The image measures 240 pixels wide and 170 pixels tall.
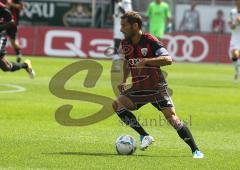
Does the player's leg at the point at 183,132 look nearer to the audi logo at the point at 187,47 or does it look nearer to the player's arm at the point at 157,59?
the player's arm at the point at 157,59

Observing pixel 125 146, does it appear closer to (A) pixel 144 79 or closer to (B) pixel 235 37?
(A) pixel 144 79

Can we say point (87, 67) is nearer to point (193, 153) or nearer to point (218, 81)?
point (218, 81)

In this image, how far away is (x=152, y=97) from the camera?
1059cm

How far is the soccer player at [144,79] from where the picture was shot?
1036 centimetres

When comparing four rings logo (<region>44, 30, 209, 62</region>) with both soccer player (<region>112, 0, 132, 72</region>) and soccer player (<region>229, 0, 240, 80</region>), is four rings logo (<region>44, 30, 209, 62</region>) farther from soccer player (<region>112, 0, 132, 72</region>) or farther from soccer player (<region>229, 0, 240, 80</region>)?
soccer player (<region>229, 0, 240, 80</region>)

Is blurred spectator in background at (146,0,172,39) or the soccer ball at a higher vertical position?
the soccer ball

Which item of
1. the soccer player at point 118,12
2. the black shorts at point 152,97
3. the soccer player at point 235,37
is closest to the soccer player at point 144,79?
the black shorts at point 152,97

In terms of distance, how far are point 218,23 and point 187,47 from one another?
9.53ft

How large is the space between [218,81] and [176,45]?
9.90m

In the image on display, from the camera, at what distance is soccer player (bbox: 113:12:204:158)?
1036 centimetres

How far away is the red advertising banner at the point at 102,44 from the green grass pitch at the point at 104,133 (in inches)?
485

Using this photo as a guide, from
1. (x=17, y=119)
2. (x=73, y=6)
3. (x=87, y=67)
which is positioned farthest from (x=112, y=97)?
(x=73, y=6)

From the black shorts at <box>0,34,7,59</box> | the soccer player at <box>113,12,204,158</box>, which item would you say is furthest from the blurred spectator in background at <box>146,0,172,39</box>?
the soccer player at <box>113,12,204,158</box>

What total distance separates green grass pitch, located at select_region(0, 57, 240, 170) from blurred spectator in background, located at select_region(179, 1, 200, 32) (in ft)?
48.0
